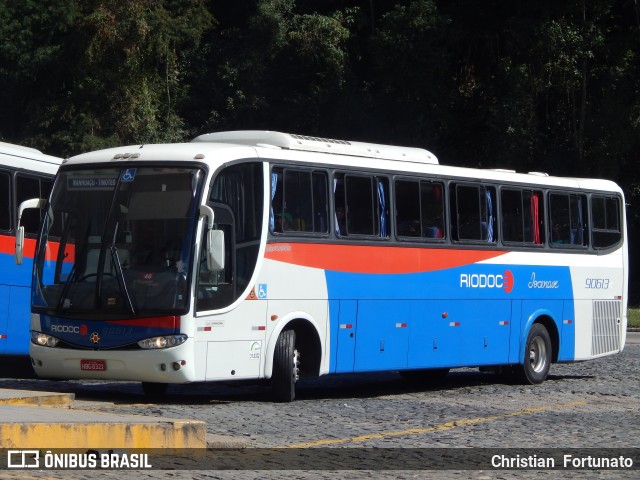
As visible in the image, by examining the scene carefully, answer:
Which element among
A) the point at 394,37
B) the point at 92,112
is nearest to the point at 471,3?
the point at 394,37

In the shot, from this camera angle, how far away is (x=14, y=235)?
18500mm

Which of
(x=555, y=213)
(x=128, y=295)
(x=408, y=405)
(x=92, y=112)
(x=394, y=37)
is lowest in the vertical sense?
(x=408, y=405)

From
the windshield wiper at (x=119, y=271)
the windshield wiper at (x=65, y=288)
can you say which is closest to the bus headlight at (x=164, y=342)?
the windshield wiper at (x=119, y=271)

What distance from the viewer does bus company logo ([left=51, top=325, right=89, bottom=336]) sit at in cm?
1477

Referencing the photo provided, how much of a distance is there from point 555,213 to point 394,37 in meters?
24.5

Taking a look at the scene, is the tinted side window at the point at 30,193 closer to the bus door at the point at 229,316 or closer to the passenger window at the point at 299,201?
the passenger window at the point at 299,201

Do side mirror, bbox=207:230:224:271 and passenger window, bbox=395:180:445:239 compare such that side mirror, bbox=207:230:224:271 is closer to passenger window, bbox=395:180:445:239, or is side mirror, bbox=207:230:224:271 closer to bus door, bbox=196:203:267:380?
bus door, bbox=196:203:267:380

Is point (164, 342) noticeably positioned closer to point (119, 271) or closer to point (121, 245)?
point (119, 271)

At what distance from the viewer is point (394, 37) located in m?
44.7

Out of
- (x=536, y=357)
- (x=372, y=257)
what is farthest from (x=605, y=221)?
(x=372, y=257)

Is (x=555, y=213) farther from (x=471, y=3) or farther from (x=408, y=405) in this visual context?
(x=471, y=3)

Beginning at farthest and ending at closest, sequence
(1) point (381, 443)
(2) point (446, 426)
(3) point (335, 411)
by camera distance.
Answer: (3) point (335, 411) < (2) point (446, 426) < (1) point (381, 443)

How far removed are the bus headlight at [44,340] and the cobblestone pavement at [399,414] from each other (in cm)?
81

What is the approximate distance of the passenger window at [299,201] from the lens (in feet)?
52.3
